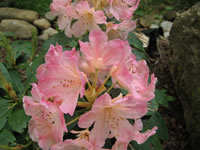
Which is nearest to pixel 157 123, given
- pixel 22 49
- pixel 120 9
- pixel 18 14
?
pixel 120 9

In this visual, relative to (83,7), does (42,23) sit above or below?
below

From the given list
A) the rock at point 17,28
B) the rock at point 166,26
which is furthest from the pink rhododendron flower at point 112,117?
the rock at point 17,28

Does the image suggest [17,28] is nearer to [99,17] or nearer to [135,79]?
[99,17]

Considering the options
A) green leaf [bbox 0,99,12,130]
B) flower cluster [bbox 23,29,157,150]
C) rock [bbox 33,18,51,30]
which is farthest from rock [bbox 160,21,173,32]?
flower cluster [bbox 23,29,157,150]

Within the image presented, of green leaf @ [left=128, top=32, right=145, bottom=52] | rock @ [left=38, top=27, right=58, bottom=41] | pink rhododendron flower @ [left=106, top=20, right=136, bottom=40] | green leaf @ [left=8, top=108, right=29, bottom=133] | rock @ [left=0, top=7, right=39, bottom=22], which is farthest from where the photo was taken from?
rock @ [left=0, top=7, right=39, bottom=22]

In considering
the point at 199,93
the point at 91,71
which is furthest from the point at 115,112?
the point at 199,93

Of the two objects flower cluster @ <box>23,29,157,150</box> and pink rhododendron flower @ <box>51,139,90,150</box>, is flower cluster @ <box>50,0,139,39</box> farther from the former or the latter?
pink rhododendron flower @ <box>51,139,90,150</box>
